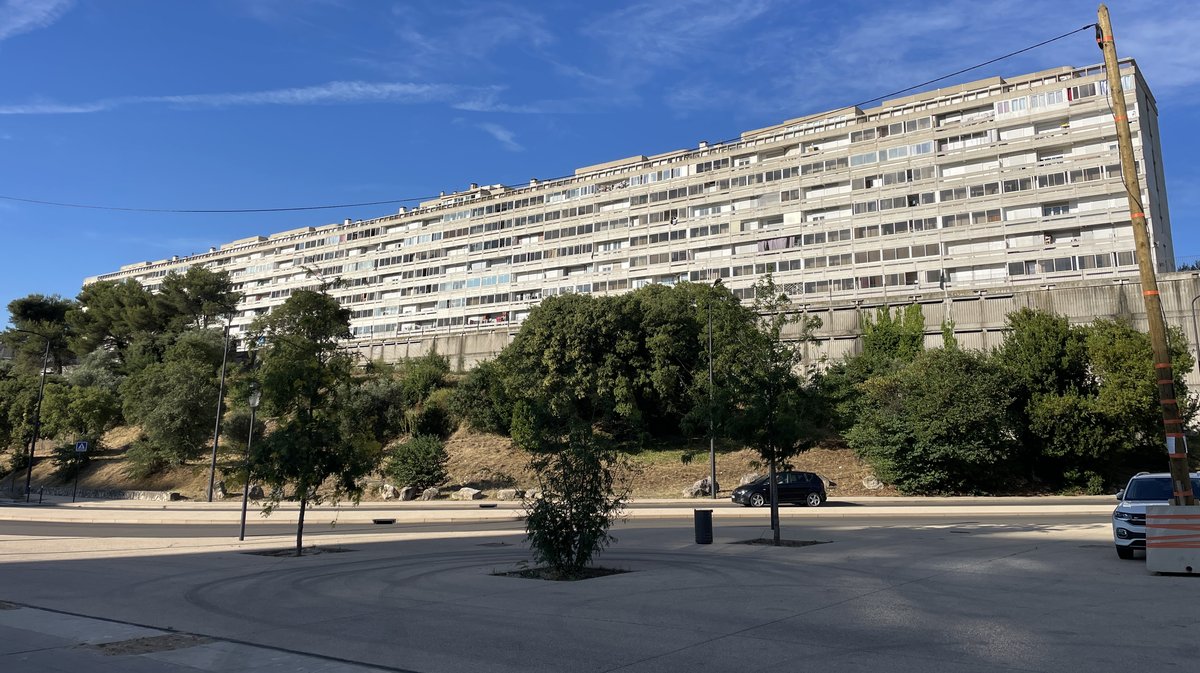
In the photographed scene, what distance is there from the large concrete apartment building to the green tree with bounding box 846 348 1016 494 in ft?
86.0

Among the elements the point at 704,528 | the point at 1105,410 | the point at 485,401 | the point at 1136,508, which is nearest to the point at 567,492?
the point at 704,528

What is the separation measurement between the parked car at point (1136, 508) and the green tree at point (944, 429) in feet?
74.1

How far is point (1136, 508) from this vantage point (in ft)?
47.9

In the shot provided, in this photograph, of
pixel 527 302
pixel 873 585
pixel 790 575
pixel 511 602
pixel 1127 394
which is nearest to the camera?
pixel 511 602

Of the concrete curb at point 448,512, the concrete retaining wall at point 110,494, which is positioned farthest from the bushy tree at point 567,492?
the concrete retaining wall at point 110,494

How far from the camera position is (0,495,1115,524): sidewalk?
29.6 m

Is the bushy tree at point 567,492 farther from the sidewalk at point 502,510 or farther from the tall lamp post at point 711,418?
the sidewalk at point 502,510

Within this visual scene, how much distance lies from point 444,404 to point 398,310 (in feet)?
166

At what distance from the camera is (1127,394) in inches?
1453

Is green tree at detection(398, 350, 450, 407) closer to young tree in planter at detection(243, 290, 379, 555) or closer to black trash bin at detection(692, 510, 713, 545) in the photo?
young tree in planter at detection(243, 290, 379, 555)

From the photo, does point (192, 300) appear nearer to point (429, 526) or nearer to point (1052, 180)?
point (429, 526)

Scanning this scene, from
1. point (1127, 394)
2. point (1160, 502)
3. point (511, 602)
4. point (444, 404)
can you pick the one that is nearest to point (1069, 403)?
point (1127, 394)

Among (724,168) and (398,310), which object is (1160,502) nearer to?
(724,168)

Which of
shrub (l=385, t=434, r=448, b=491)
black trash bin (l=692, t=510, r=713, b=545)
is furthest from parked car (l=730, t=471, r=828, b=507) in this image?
shrub (l=385, t=434, r=448, b=491)
